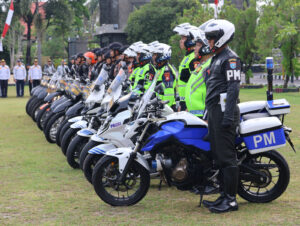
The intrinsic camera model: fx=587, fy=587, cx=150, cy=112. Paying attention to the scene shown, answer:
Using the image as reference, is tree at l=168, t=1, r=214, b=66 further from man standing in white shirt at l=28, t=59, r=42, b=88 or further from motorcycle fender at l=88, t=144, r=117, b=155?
motorcycle fender at l=88, t=144, r=117, b=155

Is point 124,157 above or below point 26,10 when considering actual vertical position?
below

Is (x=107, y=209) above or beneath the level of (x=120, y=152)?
beneath

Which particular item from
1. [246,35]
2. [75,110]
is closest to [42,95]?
[75,110]

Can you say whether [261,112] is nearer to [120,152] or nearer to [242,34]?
Answer: [120,152]

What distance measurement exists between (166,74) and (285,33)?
704 inches

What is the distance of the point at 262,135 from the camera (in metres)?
5.90

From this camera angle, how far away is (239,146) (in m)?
6.20

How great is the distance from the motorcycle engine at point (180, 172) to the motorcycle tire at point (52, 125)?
5.25 meters

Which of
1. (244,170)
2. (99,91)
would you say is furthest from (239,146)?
(99,91)

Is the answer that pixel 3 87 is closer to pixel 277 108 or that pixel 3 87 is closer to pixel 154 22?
pixel 154 22

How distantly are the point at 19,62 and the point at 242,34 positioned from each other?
1200cm

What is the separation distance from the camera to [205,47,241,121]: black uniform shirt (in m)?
5.73

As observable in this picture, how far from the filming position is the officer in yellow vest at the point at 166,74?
859 cm

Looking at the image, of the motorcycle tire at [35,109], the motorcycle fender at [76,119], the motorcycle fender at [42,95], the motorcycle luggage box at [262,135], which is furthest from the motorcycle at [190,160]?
the motorcycle tire at [35,109]
